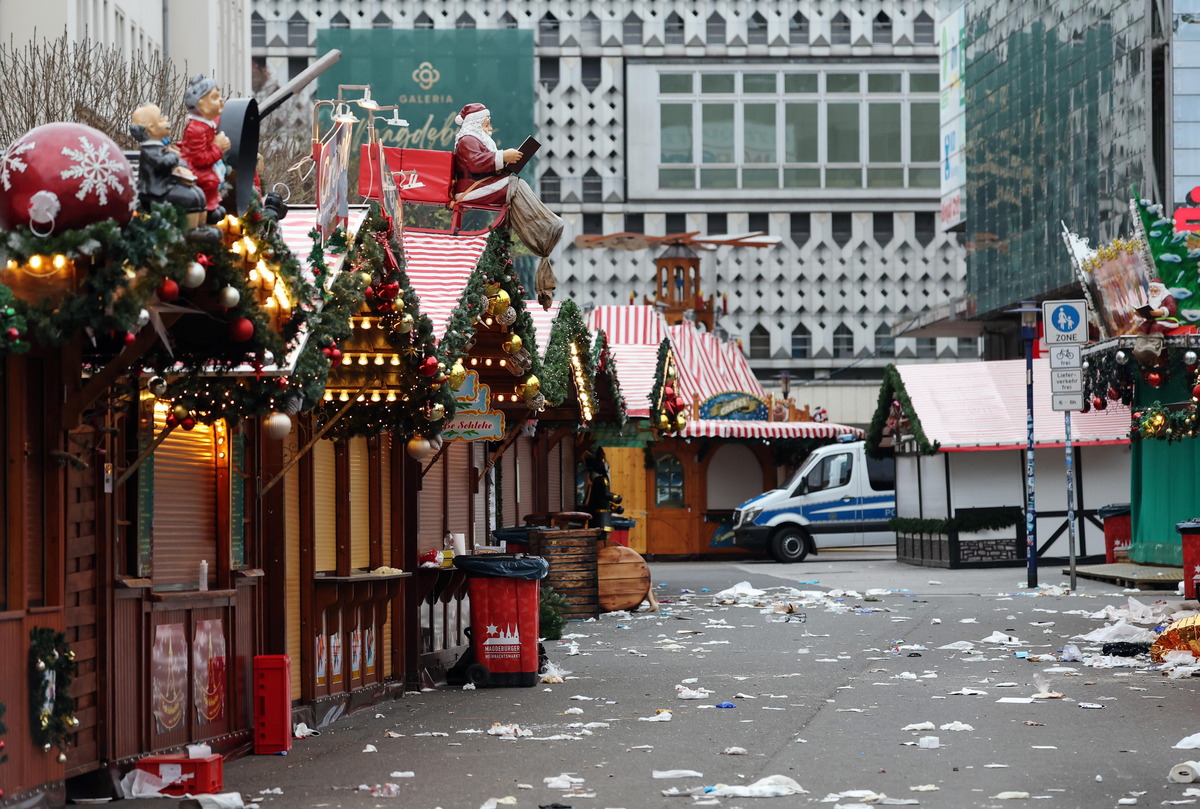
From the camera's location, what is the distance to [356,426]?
12289 millimetres

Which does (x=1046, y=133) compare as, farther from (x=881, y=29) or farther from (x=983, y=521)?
(x=881, y=29)

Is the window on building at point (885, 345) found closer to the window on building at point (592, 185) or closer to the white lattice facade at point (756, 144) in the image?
the white lattice facade at point (756, 144)

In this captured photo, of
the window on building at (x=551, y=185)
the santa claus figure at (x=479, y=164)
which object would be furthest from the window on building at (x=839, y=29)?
the santa claus figure at (x=479, y=164)

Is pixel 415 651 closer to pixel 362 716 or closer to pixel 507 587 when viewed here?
pixel 507 587

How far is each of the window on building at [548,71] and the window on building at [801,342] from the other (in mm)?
13926

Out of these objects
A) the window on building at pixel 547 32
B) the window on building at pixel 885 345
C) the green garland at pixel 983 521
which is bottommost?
the green garland at pixel 983 521

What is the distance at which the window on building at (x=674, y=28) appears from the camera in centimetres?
7025

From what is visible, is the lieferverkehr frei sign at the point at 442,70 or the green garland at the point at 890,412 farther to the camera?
the lieferverkehr frei sign at the point at 442,70

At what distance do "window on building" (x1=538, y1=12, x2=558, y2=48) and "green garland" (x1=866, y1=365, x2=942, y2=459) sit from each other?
40157 mm

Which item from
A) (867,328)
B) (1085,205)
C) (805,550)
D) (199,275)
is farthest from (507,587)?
(867,328)

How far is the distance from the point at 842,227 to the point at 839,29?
316 inches

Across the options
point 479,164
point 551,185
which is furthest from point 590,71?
point 479,164

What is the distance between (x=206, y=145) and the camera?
7695 mm

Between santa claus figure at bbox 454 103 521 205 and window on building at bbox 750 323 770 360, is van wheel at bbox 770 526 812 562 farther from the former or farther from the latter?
window on building at bbox 750 323 770 360
